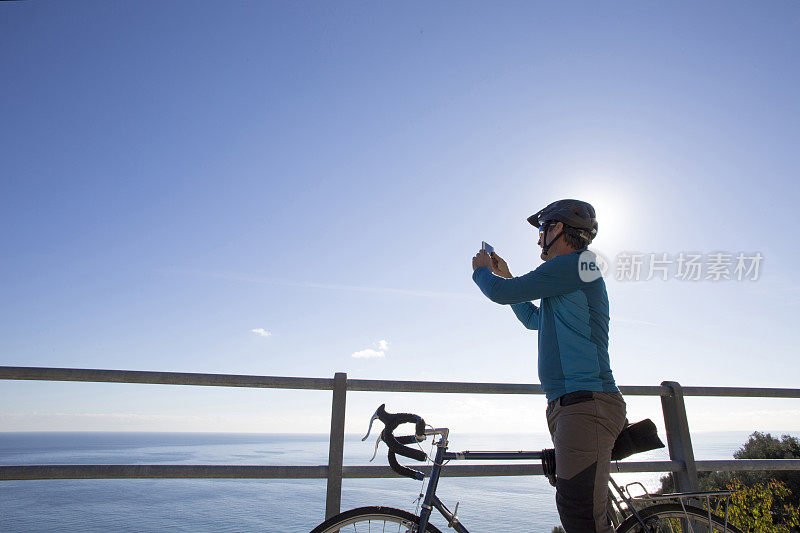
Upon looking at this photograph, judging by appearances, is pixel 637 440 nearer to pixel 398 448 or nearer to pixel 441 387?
pixel 398 448

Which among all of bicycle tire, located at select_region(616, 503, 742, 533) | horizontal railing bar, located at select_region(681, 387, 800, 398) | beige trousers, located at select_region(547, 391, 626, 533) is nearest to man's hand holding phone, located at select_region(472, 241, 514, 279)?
beige trousers, located at select_region(547, 391, 626, 533)

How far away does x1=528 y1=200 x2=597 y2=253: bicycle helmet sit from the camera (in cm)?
233

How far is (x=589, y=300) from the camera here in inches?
85.5

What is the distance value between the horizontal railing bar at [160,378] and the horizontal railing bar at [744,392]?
286 centimetres

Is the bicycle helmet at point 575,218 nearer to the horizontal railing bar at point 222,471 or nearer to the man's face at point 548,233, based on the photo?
the man's face at point 548,233

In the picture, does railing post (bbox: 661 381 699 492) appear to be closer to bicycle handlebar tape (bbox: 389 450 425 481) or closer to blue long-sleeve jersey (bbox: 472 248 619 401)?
blue long-sleeve jersey (bbox: 472 248 619 401)

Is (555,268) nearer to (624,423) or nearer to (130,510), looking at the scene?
(624,423)

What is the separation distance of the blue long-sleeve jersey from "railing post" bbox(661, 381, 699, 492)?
196 centimetres

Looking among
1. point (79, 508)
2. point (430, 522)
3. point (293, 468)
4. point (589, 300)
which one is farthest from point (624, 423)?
point (79, 508)

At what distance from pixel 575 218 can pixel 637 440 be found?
42.2 inches

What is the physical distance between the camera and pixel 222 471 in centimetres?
286

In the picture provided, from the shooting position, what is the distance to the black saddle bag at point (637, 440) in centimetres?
212

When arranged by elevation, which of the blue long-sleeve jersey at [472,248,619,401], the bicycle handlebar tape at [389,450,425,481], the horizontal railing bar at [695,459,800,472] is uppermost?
the blue long-sleeve jersey at [472,248,619,401]

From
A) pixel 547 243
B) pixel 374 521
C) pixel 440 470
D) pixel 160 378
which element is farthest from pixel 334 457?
pixel 547 243
